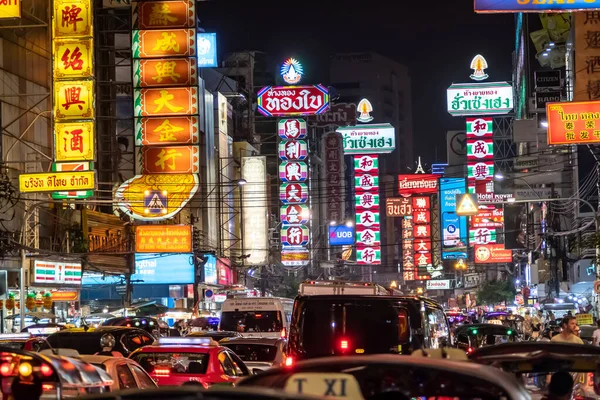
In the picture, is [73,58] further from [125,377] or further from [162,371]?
[125,377]

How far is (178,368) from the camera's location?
651 inches

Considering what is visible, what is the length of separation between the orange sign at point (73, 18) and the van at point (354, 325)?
2049cm

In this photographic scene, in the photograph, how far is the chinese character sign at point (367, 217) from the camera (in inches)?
3339

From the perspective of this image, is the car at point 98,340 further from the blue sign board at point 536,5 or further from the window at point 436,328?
the blue sign board at point 536,5

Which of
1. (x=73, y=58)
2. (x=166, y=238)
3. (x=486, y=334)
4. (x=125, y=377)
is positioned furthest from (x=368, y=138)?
(x=125, y=377)

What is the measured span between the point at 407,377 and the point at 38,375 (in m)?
2.38

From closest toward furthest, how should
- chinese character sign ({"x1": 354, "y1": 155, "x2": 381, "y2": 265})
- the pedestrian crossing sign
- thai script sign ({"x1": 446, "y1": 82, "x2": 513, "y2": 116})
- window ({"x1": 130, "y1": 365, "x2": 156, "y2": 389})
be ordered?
window ({"x1": 130, "y1": 365, "x2": 156, "y2": 389}), the pedestrian crossing sign, thai script sign ({"x1": 446, "y1": 82, "x2": 513, "y2": 116}), chinese character sign ({"x1": 354, "y1": 155, "x2": 381, "y2": 265})

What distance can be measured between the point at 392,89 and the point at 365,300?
16760cm

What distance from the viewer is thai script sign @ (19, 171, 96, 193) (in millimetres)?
32406

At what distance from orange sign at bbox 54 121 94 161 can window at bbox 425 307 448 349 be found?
54.2 ft

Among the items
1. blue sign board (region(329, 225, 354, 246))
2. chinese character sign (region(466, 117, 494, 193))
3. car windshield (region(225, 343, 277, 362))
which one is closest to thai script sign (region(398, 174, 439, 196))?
blue sign board (region(329, 225, 354, 246))

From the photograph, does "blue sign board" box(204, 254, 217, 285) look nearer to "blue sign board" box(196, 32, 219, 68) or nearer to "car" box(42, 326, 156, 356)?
"blue sign board" box(196, 32, 219, 68)

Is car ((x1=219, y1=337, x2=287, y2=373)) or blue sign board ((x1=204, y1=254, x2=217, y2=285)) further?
blue sign board ((x1=204, y1=254, x2=217, y2=285))

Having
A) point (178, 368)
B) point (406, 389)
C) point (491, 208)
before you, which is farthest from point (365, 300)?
point (491, 208)
